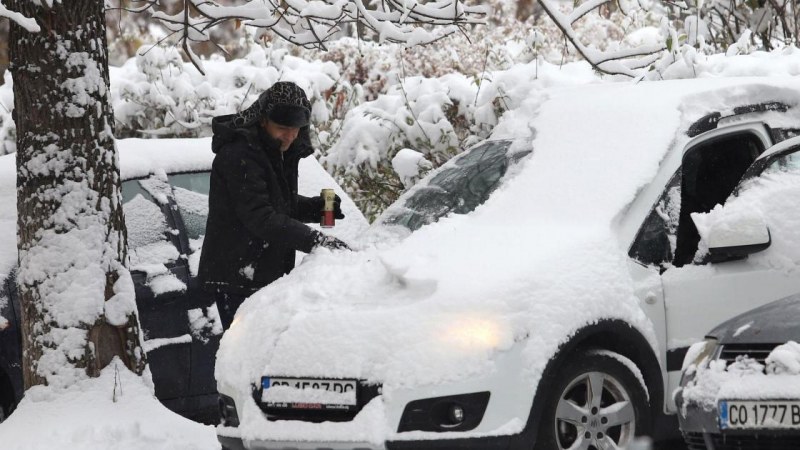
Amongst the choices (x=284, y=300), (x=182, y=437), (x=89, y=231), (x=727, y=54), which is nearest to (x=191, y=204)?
(x=89, y=231)

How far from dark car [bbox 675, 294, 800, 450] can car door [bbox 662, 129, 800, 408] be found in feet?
3.01

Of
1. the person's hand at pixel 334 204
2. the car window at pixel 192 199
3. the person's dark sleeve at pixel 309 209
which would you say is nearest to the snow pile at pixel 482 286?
the person's hand at pixel 334 204

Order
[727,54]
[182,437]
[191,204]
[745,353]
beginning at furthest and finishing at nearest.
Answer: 1. [727,54]
2. [191,204]
3. [182,437]
4. [745,353]

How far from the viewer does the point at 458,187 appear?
658 centimetres

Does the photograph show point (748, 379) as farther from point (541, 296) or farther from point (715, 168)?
point (715, 168)

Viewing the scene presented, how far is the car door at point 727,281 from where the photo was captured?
567 centimetres

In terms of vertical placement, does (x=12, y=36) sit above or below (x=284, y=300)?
above

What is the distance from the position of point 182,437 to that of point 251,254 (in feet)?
3.10

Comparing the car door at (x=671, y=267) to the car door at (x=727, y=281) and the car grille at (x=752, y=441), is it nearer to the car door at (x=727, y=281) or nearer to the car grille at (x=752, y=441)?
the car door at (x=727, y=281)

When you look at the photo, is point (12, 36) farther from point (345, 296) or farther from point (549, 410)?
point (549, 410)

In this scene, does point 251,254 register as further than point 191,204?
No

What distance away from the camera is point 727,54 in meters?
9.22

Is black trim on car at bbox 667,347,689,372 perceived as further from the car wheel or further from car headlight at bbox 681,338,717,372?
car headlight at bbox 681,338,717,372

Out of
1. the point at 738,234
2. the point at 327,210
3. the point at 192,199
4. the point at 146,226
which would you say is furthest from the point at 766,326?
the point at 192,199
